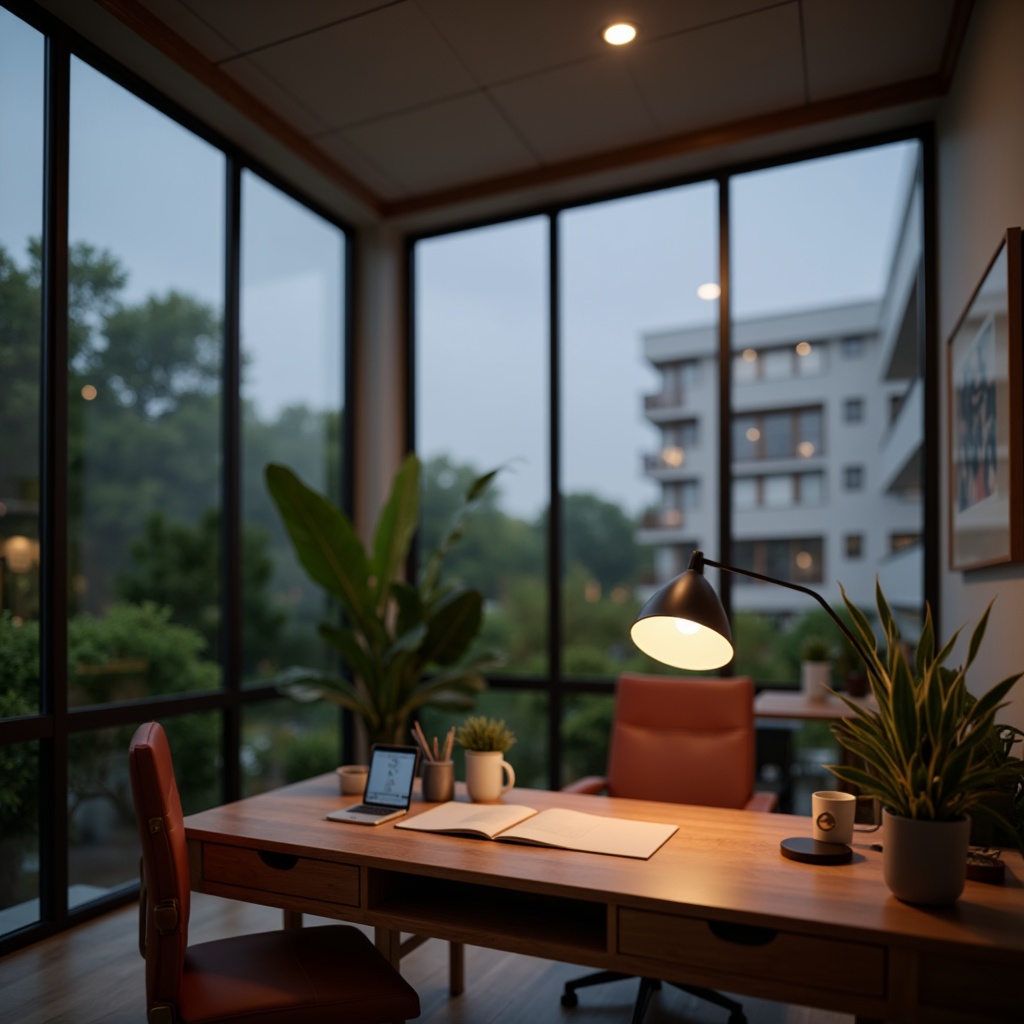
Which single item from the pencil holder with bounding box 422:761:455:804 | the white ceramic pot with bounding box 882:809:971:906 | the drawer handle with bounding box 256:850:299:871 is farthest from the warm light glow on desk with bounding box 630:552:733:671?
the drawer handle with bounding box 256:850:299:871

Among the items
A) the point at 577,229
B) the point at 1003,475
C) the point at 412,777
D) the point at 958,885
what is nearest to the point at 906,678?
the point at 958,885

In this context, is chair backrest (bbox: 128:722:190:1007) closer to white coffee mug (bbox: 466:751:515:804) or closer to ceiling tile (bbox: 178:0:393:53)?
white coffee mug (bbox: 466:751:515:804)

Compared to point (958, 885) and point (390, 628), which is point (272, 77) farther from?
point (958, 885)

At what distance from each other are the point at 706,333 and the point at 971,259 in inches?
49.3

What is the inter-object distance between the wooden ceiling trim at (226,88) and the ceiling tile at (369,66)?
A: 18 centimetres

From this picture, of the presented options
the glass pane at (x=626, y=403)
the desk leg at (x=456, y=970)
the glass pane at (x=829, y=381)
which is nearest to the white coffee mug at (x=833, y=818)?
the desk leg at (x=456, y=970)

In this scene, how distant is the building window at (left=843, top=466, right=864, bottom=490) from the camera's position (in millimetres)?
3756

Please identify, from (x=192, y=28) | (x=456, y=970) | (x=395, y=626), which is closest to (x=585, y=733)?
(x=395, y=626)

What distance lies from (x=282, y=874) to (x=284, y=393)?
8.74 feet

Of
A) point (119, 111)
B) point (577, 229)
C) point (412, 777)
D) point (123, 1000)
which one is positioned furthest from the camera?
point (577, 229)

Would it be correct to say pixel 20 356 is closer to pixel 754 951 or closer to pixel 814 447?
pixel 754 951

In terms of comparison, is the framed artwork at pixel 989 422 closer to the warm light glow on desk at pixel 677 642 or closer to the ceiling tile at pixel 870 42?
the warm light glow on desk at pixel 677 642

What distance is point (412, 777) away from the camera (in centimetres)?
228

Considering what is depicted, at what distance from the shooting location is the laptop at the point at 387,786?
86.7 inches
